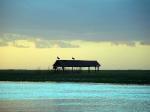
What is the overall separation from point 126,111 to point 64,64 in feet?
189

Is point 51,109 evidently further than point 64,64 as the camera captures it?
No

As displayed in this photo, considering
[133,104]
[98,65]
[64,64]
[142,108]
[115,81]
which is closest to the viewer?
[142,108]

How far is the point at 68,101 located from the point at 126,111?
630cm

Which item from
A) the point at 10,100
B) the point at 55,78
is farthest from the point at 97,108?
the point at 55,78

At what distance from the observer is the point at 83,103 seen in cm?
3284

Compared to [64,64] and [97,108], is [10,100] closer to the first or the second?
[97,108]

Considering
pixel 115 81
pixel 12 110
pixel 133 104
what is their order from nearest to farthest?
pixel 12 110
pixel 133 104
pixel 115 81

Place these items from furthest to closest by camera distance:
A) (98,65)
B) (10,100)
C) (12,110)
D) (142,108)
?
(98,65) < (10,100) < (142,108) < (12,110)

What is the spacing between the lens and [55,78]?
67.2 m

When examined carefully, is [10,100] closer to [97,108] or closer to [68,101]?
[68,101]

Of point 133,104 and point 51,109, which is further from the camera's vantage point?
point 133,104

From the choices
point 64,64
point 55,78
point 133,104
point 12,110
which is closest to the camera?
point 12,110

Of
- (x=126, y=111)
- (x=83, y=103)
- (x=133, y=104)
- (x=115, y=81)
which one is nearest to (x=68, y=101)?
(x=83, y=103)

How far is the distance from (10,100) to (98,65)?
192ft
